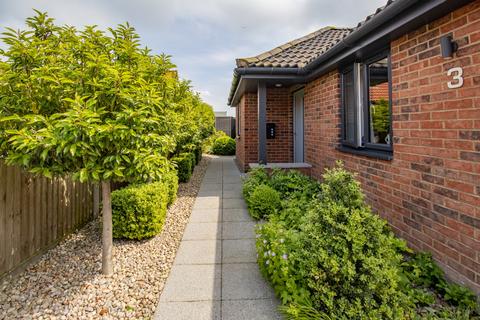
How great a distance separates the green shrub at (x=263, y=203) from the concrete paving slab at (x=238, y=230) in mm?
254

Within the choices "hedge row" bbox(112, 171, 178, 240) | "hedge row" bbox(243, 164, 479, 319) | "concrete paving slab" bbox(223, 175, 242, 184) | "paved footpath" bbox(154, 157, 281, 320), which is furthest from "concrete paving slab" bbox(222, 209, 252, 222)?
"concrete paving slab" bbox(223, 175, 242, 184)

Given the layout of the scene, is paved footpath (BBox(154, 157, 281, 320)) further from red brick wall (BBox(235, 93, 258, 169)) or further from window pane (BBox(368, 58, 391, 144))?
red brick wall (BBox(235, 93, 258, 169))

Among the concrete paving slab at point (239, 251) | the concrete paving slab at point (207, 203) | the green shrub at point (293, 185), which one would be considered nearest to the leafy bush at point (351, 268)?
the concrete paving slab at point (239, 251)

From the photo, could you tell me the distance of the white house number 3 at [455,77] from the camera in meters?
2.62

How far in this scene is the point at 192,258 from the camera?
136 inches

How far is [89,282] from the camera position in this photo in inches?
117

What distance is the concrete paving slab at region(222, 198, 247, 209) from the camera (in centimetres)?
548

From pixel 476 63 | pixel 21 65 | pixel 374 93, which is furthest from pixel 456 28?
pixel 21 65

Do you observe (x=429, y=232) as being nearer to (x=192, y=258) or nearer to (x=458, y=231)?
(x=458, y=231)

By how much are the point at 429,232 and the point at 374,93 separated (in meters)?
2.38

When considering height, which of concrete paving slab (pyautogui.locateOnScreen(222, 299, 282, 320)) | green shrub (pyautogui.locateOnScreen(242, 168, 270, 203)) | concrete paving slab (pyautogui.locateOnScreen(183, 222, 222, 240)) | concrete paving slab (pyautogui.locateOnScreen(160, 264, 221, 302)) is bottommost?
concrete paving slab (pyautogui.locateOnScreen(222, 299, 282, 320))

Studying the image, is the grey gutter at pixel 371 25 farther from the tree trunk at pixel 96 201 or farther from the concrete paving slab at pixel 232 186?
the tree trunk at pixel 96 201

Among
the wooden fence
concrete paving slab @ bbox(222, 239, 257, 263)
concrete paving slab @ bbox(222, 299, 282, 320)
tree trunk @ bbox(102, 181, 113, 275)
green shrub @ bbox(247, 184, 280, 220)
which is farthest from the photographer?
green shrub @ bbox(247, 184, 280, 220)

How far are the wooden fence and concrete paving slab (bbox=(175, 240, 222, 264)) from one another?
5.85 ft
